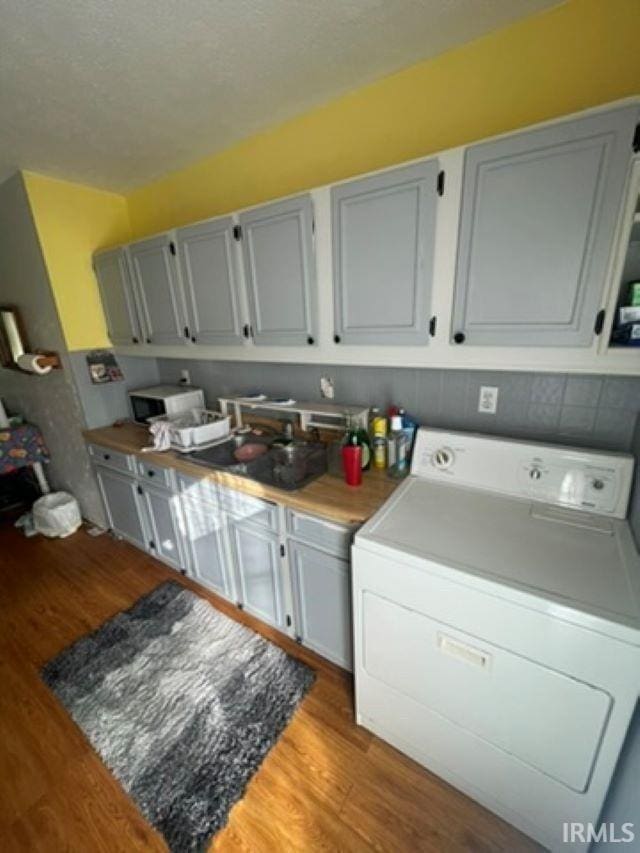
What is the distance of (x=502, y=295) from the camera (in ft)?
3.78

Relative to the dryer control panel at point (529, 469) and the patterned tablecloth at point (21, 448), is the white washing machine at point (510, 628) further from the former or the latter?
the patterned tablecloth at point (21, 448)

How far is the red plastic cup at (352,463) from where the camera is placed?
4.91ft

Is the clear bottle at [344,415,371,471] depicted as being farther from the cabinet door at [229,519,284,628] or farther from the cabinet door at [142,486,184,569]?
the cabinet door at [142,486,184,569]

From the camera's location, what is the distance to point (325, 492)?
1477mm

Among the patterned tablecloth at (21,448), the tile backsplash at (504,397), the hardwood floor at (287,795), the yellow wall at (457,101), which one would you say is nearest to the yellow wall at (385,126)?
the yellow wall at (457,101)

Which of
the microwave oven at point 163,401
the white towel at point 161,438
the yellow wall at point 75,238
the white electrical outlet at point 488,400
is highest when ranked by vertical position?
the yellow wall at point 75,238

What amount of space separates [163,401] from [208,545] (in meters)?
1.02

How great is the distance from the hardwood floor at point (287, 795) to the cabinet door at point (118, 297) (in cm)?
199

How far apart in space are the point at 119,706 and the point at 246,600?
2.22 feet

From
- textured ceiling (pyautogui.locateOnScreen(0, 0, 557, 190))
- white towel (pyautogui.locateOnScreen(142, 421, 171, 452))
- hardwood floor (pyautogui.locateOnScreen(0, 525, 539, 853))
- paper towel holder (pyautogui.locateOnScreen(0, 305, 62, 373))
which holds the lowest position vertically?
hardwood floor (pyautogui.locateOnScreen(0, 525, 539, 853))

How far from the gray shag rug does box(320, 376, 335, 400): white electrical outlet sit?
136 centimetres

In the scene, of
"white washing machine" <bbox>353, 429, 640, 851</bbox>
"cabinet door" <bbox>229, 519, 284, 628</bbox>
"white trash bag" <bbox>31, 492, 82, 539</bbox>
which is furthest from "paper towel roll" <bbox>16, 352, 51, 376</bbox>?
"white washing machine" <bbox>353, 429, 640, 851</bbox>

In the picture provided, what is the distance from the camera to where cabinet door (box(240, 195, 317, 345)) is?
1488 millimetres

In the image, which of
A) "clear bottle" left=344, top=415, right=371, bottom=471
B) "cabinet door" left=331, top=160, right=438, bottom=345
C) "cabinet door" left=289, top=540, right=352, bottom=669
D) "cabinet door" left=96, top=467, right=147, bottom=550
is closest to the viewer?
"cabinet door" left=331, top=160, right=438, bottom=345
